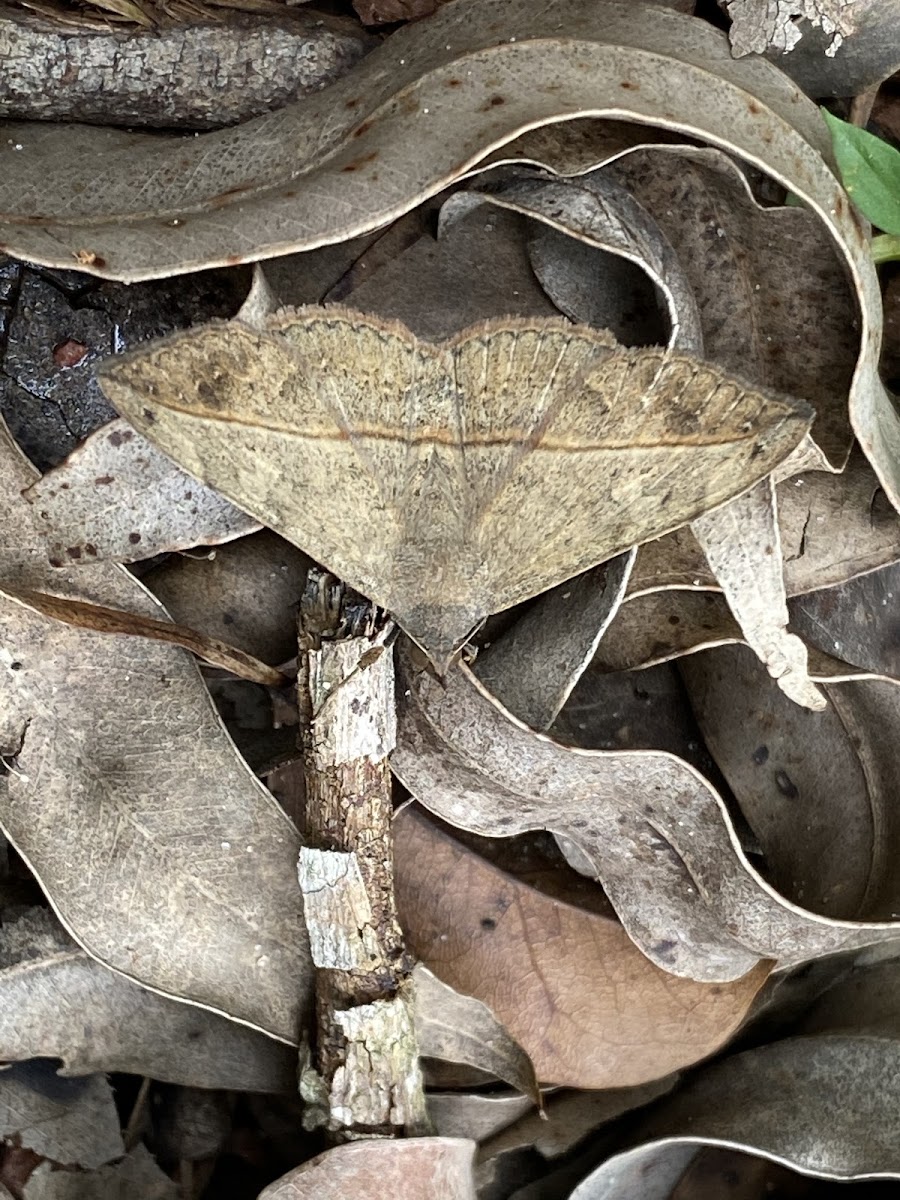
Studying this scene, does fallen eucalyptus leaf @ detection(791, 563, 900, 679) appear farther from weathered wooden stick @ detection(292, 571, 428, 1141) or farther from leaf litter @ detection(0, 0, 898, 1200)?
weathered wooden stick @ detection(292, 571, 428, 1141)

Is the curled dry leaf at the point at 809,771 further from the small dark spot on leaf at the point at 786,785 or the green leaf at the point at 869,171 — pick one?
the green leaf at the point at 869,171

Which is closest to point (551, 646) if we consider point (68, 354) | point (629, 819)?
point (629, 819)

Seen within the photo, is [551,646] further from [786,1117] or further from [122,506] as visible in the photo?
[786,1117]

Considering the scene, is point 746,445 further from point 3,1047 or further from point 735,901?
point 3,1047

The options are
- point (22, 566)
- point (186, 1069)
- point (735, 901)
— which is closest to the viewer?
point (22, 566)

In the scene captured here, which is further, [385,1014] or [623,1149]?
[623,1149]

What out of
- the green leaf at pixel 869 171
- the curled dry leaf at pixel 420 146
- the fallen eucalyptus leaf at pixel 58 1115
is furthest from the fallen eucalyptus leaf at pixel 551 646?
the fallen eucalyptus leaf at pixel 58 1115

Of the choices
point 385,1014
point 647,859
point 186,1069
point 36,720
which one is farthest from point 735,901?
point 36,720
